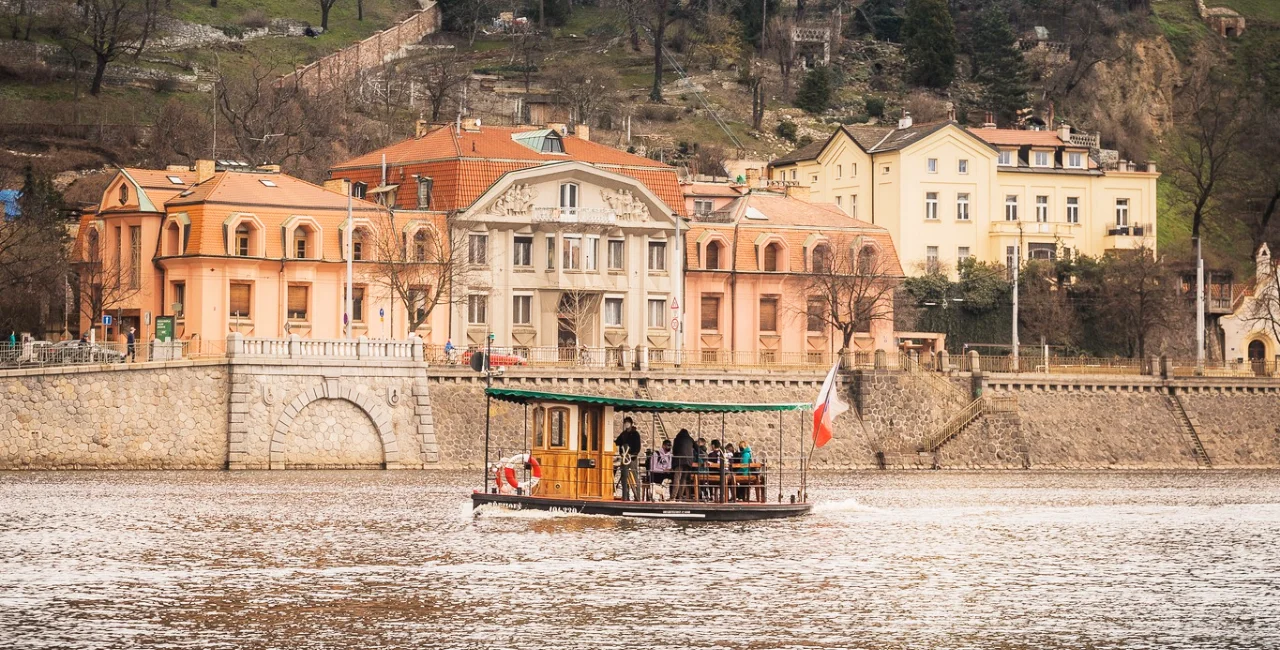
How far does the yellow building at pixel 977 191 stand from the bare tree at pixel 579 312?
878 inches

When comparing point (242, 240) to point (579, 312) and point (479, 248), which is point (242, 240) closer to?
point (479, 248)

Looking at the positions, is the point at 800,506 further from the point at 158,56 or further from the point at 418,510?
the point at 158,56

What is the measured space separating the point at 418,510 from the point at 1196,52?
102859 millimetres

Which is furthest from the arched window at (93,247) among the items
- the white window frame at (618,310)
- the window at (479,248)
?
the white window frame at (618,310)

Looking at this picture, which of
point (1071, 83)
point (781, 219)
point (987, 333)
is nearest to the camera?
point (781, 219)

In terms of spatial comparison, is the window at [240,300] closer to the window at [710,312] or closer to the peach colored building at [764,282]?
the peach colored building at [764,282]

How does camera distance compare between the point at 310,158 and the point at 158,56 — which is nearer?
the point at 310,158

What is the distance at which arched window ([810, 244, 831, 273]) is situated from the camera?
307 ft

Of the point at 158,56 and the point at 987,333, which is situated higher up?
the point at 158,56

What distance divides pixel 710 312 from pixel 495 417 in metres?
17.3

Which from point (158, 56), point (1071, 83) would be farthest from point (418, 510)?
point (1071, 83)

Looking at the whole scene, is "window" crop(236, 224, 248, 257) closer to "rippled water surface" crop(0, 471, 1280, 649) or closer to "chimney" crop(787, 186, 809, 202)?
"rippled water surface" crop(0, 471, 1280, 649)

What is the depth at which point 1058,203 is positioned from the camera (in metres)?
114

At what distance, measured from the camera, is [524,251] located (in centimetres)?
8950
